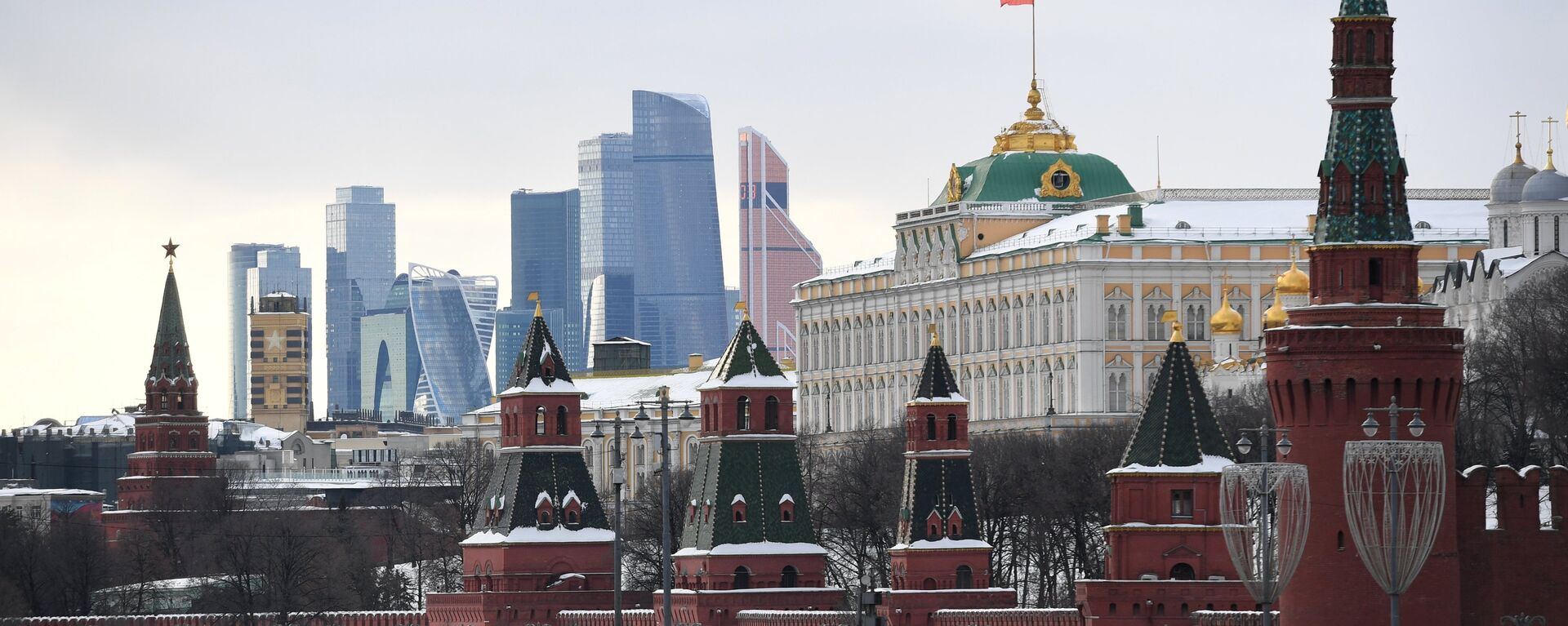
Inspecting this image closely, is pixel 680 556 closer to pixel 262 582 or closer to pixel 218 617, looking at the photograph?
pixel 218 617

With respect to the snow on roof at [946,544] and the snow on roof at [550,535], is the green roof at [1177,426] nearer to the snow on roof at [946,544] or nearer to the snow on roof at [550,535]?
the snow on roof at [946,544]

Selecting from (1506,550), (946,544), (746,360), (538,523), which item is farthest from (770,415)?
(1506,550)

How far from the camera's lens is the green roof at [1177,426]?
134 metres

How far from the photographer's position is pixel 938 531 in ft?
473

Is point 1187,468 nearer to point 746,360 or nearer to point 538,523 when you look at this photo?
point 746,360

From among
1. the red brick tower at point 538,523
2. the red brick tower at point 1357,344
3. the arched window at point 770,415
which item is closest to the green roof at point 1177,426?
the arched window at point 770,415

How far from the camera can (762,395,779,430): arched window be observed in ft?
493

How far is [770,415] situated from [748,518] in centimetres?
348

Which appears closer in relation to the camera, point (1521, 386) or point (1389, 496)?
point (1389, 496)

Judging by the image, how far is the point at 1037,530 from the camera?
165000mm

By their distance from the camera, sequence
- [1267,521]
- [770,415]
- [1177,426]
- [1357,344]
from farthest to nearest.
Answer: [770,415] → [1177,426] → [1357,344] → [1267,521]

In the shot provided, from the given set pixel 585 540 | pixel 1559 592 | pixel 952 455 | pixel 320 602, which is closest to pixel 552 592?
pixel 585 540

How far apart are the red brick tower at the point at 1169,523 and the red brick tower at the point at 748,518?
1566 centimetres

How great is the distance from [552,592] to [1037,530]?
18.9 meters
